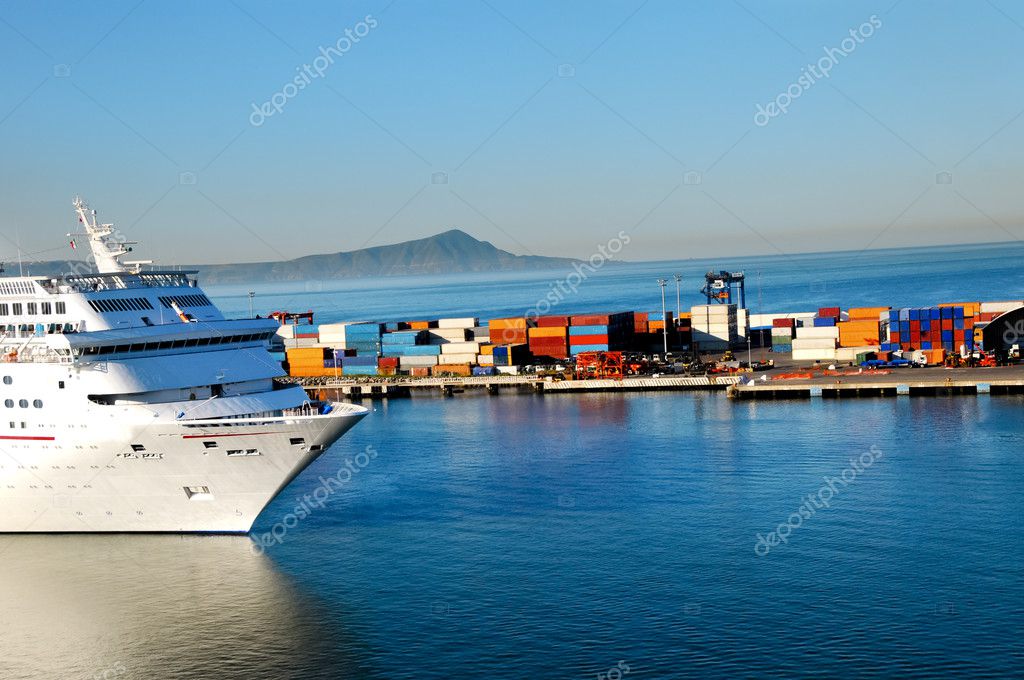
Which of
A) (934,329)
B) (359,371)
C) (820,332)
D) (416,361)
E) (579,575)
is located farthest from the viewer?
(416,361)

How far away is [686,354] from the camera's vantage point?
8012cm

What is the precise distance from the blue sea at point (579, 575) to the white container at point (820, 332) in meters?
27.6

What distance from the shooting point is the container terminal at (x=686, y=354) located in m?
63.9

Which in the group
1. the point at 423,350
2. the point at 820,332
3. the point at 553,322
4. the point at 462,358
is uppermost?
the point at 553,322

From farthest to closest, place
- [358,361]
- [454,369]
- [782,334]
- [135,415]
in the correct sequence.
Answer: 1. [782,334]
2. [358,361]
3. [454,369]
4. [135,415]

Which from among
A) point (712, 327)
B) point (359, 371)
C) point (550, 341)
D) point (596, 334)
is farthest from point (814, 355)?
point (359, 371)

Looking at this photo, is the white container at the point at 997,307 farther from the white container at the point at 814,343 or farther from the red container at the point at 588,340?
the red container at the point at 588,340

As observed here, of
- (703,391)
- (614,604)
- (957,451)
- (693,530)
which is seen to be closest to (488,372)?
(703,391)

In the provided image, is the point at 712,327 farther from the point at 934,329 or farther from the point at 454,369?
the point at 454,369

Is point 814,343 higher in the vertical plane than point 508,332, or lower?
lower

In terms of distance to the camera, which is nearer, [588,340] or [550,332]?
[588,340]

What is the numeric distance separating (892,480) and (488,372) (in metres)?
39.9

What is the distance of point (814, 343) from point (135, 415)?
174 feet

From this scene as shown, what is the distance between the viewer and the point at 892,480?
37500 millimetres
